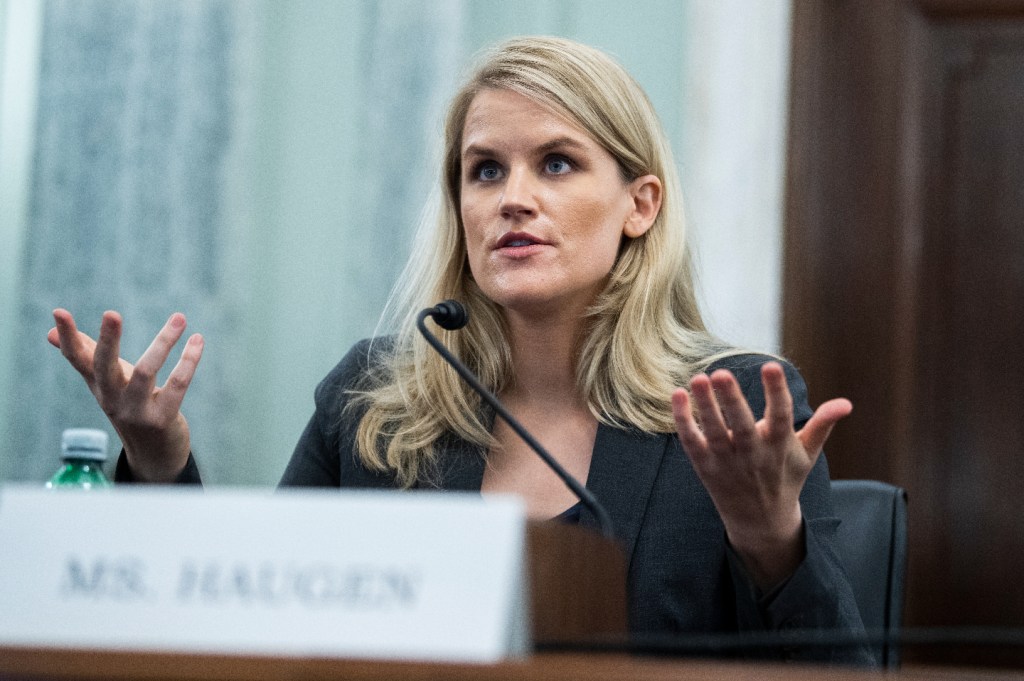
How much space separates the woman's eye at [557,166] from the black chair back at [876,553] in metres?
0.56

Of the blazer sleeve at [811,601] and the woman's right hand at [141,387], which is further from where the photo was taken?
the woman's right hand at [141,387]

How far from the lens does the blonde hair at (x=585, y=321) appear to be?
1.64 metres

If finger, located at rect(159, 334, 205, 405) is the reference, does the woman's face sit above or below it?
above

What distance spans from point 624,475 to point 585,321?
1.01 ft

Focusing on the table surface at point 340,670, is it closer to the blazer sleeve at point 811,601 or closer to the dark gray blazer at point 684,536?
the blazer sleeve at point 811,601

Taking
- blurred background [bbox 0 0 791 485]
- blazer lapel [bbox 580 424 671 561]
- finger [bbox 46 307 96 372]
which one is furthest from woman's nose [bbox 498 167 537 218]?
blurred background [bbox 0 0 791 485]

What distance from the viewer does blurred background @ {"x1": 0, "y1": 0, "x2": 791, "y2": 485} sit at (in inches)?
102

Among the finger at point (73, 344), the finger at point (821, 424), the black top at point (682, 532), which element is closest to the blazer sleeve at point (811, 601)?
the black top at point (682, 532)

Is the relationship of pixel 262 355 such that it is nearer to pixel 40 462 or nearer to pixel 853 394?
pixel 40 462

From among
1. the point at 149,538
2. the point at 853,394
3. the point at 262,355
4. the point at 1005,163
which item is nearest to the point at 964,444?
the point at 853,394

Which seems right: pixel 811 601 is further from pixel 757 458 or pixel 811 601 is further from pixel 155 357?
pixel 155 357

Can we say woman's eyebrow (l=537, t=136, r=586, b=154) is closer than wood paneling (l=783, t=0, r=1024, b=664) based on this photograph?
Yes

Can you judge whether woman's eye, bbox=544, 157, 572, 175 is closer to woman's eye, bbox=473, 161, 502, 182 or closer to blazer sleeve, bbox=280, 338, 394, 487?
woman's eye, bbox=473, 161, 502, 182

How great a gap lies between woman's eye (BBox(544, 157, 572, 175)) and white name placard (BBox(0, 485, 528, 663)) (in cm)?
105
